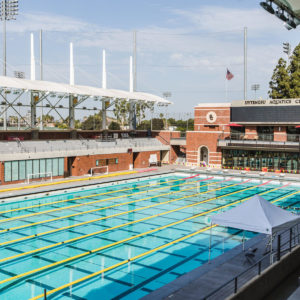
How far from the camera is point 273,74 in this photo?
55.0m

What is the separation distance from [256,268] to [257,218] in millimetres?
1676

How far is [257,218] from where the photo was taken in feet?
42.4

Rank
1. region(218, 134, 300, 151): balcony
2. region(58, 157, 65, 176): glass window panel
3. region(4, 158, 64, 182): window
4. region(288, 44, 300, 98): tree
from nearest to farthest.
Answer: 1. region(4, 158, 64, 182): window
2. region(58, 157, 65, 176): glass window panel
3. region(218, 134, 300, 151): balcony
4. region(288, 44, 300, 98): tree

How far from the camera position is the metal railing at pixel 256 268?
9.96m

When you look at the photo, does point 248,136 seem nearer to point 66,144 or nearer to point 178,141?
point 178,141

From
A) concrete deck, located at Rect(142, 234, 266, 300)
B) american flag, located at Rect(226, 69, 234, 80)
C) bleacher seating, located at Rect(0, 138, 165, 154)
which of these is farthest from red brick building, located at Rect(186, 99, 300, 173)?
concrete deck, located at Rect(142, 234, 266, 300)

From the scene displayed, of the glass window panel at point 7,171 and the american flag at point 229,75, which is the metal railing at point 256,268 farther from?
Answer: the american flag at point 229,75

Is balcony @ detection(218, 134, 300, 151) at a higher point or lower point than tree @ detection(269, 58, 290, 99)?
lower

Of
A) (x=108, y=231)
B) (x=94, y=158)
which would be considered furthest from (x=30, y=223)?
(x=94, y=158)

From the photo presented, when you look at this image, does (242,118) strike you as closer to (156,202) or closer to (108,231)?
(156,202)

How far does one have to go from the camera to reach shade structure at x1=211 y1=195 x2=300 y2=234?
12.7 m

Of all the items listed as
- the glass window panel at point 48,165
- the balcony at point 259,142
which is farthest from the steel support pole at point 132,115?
the glass window panel at point 48,165

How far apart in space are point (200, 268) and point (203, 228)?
6461 mm

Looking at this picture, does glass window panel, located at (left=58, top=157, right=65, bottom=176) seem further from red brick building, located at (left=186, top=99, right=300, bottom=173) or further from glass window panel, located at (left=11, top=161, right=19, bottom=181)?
red brick building, located at (left=186, top=99, right=300, bottom=173)
